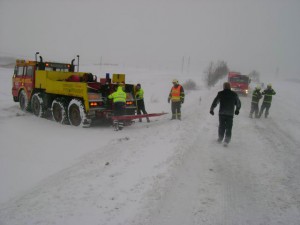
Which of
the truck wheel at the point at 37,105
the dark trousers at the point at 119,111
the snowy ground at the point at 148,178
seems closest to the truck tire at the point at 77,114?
the snowy ground at the point at 148,178

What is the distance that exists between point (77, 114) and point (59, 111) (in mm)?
1250

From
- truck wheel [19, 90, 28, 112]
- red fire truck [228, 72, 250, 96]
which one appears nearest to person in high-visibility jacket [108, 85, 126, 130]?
truck wheel [19, 90, 28, 112]

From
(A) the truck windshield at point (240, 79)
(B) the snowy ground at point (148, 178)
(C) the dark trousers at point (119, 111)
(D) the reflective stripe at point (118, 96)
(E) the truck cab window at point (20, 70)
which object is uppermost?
(A) the truck windshield at point (240, 79)

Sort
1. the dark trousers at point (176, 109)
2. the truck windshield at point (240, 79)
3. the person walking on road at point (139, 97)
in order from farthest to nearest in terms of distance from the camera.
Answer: the truck windshield at point (240, 79), the person walking on road at point (139, 97), the dark trousers at point (176, 109)

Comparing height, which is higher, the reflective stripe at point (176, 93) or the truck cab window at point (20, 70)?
the truck cab window at point (20, 70)

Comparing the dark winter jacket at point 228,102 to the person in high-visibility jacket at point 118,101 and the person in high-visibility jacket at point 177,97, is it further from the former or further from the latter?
the person in high-visibility jacket at point 118,101

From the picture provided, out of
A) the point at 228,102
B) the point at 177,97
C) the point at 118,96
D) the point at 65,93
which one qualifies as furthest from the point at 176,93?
the point at 65,93

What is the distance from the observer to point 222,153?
696cm

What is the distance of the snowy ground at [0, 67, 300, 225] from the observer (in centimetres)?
400

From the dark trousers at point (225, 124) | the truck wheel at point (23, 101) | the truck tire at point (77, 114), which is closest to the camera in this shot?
the dark trousers at point (225, 124)

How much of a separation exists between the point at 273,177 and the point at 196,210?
7.63ft

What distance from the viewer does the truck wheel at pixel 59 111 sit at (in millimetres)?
10664

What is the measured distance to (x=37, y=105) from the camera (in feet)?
40.0

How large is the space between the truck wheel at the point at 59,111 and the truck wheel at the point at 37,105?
0.83 metres
